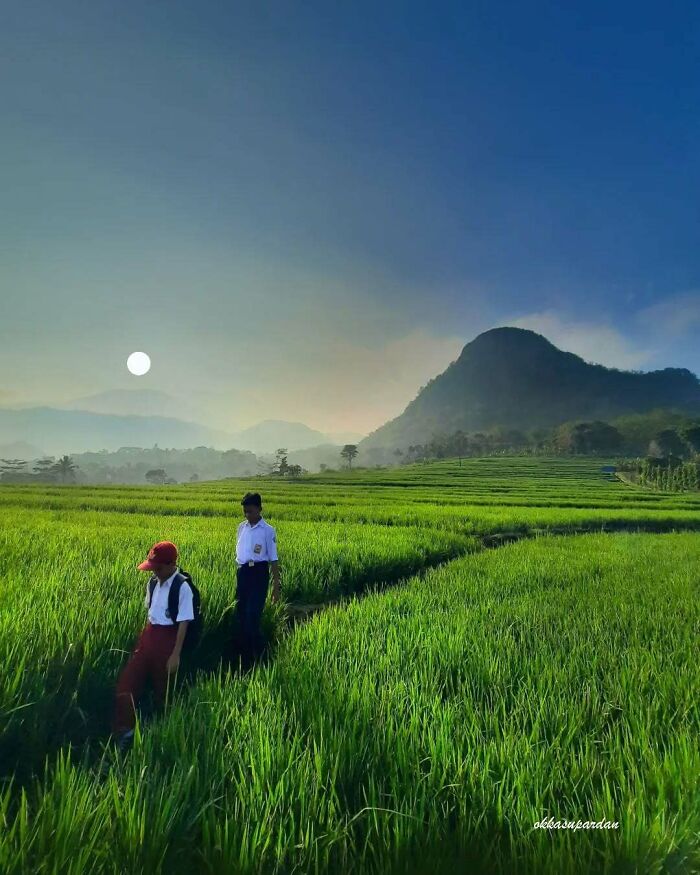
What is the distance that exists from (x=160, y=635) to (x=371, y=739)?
197cm

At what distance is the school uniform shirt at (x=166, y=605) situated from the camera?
368 centimetres

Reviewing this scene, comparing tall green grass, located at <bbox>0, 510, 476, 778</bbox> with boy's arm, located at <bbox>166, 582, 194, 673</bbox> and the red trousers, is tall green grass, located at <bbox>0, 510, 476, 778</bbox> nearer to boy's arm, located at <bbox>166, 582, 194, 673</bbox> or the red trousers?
the red trousers

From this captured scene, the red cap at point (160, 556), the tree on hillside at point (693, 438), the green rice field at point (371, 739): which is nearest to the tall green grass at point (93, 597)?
the green rice field at point (371, 739)

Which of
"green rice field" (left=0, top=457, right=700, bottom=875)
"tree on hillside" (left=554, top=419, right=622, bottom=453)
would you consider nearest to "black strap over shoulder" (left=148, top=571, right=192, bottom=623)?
"green rice field" (left=0, top=457, right=700, bottom=875)

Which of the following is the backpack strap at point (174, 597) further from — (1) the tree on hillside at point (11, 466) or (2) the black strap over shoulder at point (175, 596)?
(1) the tree on hillside at point (11, 466)

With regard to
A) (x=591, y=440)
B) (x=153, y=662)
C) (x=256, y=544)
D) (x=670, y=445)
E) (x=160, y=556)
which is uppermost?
(x=591, y=440)

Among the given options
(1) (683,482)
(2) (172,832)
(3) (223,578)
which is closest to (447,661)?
(2) (172,832)

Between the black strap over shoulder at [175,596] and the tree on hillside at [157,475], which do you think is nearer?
the black strap over shoulder at [175,596]

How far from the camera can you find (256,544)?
5125 mm

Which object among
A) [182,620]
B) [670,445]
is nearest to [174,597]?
[182,620]

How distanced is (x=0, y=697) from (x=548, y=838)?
121 inches

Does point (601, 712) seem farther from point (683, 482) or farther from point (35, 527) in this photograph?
point (683, 482)

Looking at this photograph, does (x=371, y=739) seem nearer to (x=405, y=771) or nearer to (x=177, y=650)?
(x=405, y=771)

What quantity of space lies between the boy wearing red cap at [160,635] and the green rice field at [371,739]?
0.98 ft
